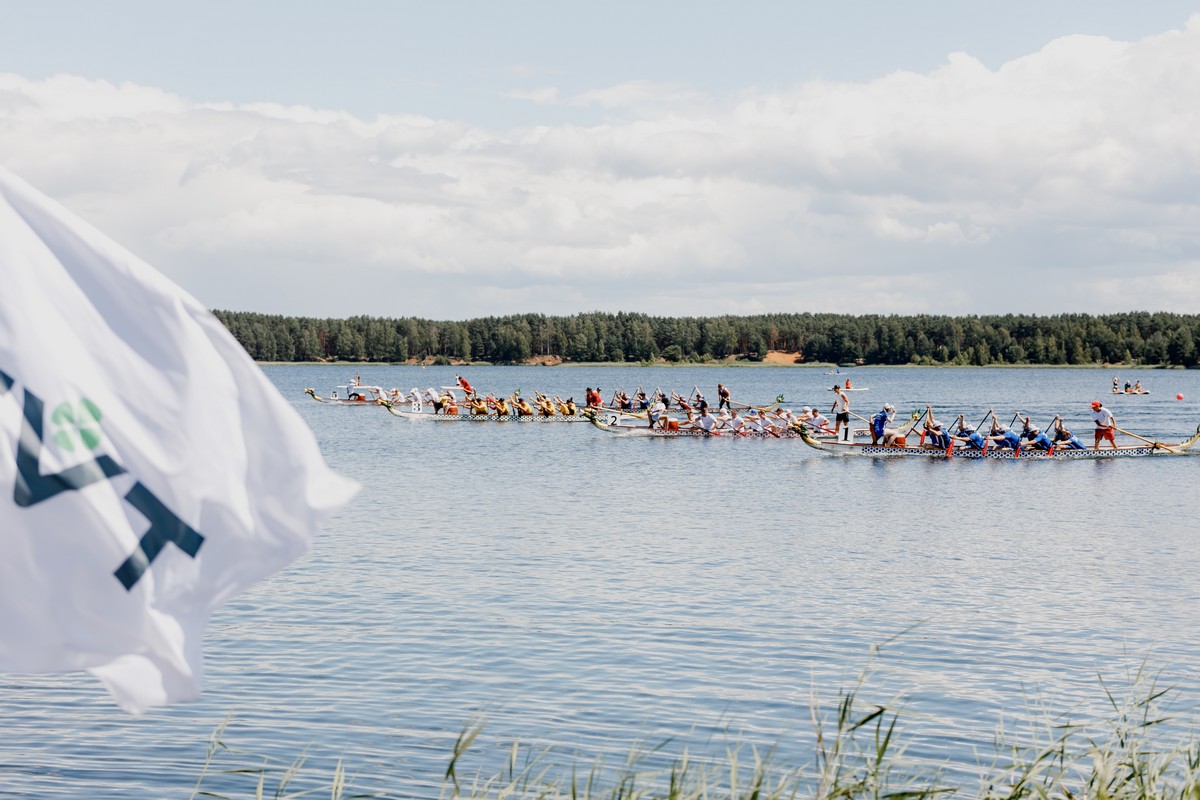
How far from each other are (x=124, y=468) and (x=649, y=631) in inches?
538

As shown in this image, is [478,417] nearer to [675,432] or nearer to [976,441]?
[675,432]

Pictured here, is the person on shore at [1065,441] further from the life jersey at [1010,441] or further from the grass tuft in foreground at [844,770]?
the grass tuft in foreground at [844,770]

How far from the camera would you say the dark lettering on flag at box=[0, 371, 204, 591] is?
4973 millimetres

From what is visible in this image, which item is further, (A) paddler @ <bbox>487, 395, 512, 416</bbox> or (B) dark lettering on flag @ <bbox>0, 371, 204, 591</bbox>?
(A) paddler @ <bbox>487, 395, 512, 416</bbox>

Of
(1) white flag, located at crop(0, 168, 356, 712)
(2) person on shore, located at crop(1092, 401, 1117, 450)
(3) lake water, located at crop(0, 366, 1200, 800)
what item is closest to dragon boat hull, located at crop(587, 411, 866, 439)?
(2) person on shore, located at crop(1092, 401, 1117, 450)

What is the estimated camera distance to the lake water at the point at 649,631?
13.2 m

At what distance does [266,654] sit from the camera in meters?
16.8

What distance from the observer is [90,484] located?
505cm

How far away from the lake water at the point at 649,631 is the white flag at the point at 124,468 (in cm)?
426

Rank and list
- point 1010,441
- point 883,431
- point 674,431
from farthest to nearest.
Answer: point 674,431, point 883,431, point 1010,441

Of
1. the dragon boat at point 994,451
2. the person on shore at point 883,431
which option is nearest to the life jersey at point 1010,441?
the dragon boat at point 994,451

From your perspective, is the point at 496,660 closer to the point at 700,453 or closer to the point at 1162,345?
the point at 700,453

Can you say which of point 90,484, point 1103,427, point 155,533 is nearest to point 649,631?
point 155,533

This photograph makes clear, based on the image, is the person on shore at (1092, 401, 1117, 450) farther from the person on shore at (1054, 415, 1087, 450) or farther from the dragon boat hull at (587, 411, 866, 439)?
the dragon boat hull at (587, 411, 866, 439)
